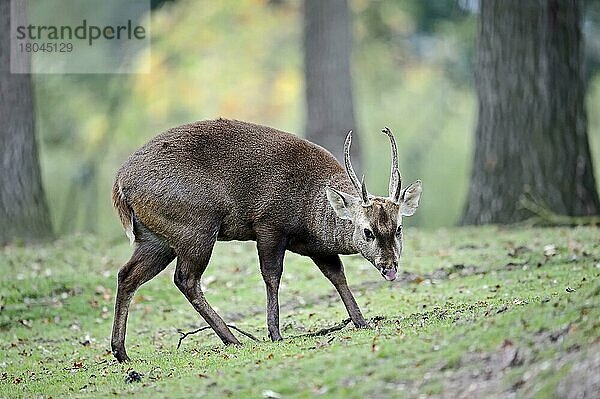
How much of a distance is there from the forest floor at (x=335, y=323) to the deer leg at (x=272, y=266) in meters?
0.22

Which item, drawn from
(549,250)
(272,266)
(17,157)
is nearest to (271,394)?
(272,266)

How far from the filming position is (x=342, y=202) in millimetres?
8102

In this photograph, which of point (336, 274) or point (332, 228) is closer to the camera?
point (332, 228)

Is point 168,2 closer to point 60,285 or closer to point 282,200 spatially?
point 60,285

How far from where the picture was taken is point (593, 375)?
5156 millimetres

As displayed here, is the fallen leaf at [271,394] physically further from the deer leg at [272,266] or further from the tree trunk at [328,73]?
the tree trunk at [328,73]

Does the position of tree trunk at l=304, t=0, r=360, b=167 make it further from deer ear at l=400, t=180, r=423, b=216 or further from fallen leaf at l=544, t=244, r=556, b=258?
deer ear at l=400, t=180, r=423, b=216

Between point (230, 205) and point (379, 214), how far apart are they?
3.88 feet

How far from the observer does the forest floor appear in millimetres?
5766

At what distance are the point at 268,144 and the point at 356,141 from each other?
27.4 feet

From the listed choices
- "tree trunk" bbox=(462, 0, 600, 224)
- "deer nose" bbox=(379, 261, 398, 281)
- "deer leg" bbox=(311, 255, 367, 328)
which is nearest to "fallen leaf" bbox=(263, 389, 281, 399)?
"deer nose" bbox=(379, 261, 398, 281)

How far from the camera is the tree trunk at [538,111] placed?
1345 cm

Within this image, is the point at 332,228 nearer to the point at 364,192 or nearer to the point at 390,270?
the point at 364,192

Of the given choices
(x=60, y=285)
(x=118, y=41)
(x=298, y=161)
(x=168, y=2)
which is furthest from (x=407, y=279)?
(x=118, y=41)
